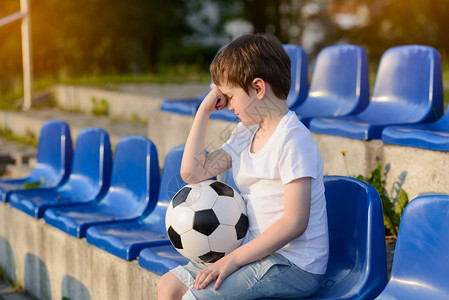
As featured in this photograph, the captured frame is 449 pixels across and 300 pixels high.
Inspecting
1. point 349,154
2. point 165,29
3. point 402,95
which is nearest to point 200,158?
point 349,154

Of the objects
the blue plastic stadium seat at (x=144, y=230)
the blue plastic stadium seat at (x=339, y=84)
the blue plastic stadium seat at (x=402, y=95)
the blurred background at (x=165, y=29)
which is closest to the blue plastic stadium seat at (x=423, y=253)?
the blue plastic stadium seat at (x=144, y=230)

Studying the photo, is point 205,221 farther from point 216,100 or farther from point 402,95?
point 402,95

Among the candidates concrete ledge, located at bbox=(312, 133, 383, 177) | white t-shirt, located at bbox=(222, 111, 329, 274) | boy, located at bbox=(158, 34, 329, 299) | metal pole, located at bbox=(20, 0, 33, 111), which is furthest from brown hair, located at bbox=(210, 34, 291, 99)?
metal pole, located at bbox=(20, 0, 33, 111)

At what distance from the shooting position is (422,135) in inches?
123

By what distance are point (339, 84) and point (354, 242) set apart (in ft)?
7.54

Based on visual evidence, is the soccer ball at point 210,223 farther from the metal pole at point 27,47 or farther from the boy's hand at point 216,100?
the metal pole at point 27,47

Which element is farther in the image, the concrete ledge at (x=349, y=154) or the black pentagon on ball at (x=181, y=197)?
the concrete ledge at (x=349, y=154)

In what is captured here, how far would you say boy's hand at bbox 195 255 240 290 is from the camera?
81.6 inches

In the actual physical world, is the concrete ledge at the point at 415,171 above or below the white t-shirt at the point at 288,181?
below

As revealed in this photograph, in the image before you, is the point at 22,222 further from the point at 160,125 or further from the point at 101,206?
the point at 160,125

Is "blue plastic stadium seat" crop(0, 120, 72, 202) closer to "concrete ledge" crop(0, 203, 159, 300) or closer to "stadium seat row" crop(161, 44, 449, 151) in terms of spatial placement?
"concrete ledge" crop(0, 203, 159, 300)

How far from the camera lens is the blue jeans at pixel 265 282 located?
206cm

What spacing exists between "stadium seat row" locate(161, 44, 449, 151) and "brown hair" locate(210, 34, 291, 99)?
1169 millimetres

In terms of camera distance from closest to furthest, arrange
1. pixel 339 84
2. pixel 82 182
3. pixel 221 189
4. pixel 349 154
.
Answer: pixel 221 189 < pixel 349 154 < pixel 82 182 < pixel 339 84
